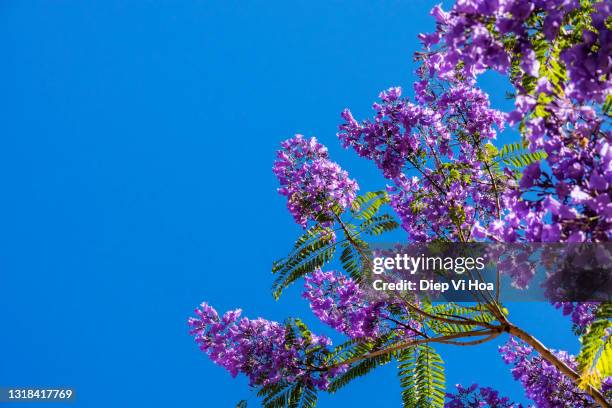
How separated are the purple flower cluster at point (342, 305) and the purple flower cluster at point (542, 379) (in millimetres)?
1459

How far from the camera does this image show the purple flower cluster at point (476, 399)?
564 cm

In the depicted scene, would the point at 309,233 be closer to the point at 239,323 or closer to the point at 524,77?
the point at 239,323

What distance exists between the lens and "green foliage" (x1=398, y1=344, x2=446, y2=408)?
521 cm

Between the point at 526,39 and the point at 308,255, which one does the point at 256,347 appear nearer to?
the point at 308,255

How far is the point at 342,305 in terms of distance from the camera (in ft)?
17.7

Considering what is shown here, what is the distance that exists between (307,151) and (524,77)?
2296 millimetres

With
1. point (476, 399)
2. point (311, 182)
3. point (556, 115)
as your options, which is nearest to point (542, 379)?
point (476, 399)

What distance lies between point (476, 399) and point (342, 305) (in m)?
1.60

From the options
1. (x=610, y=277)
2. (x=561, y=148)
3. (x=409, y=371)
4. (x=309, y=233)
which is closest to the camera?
(x=561, y=148)

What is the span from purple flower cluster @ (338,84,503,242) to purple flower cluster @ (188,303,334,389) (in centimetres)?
140

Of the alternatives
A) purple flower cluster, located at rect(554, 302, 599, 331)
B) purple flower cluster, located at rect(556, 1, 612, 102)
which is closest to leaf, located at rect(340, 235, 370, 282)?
purple flower cluster, located at rect(554, 302, 599, 331)

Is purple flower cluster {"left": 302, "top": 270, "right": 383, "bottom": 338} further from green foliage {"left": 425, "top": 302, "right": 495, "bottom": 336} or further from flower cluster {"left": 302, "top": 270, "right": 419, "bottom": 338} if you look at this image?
green foliage {"left": 425, "top": 302, "right": 495, "bottom": 336}

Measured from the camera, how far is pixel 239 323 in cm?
545

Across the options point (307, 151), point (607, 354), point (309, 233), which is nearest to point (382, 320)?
point (309, 233)
